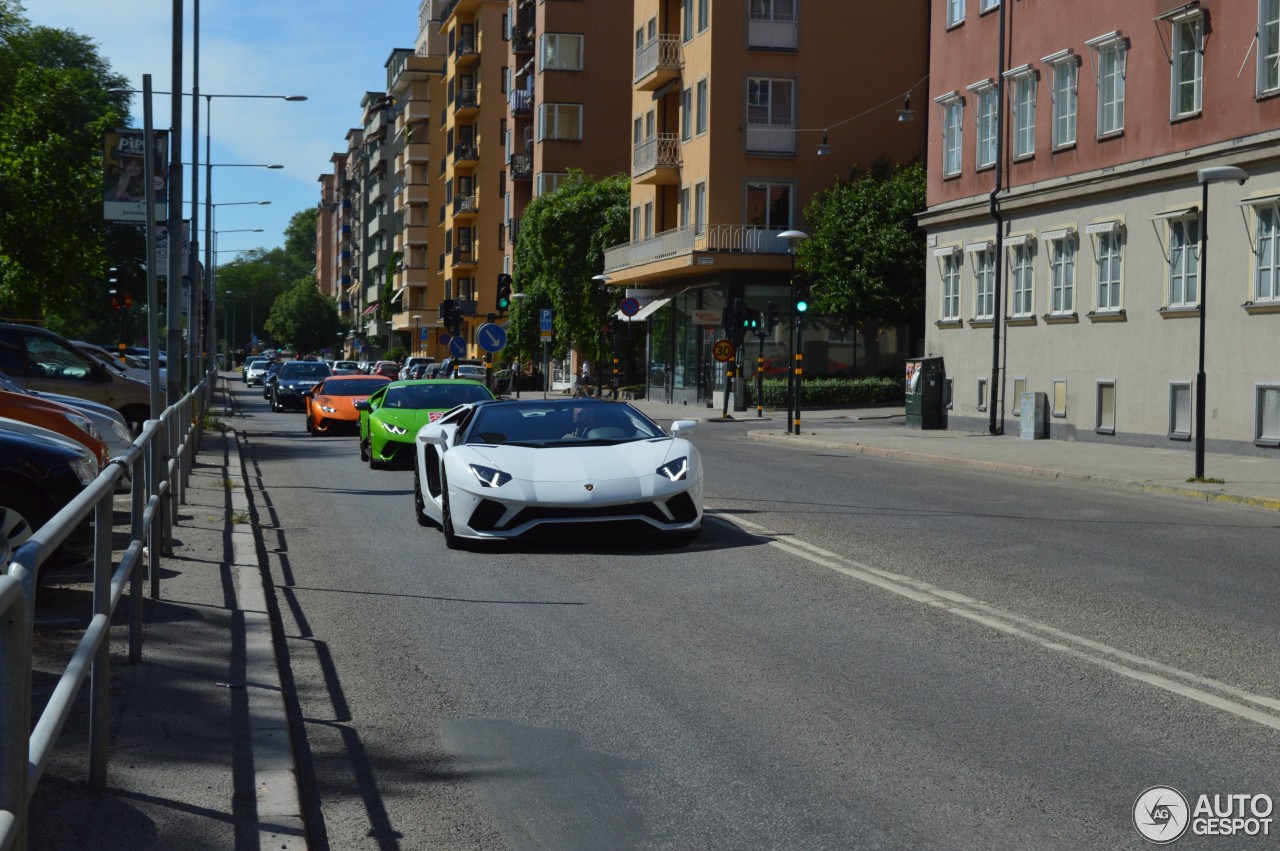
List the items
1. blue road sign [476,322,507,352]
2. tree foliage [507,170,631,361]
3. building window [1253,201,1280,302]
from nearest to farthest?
building window [1253,201,1280,302] < blue road sign [476,322,507,352] < tree foliage [507,170,631,361]

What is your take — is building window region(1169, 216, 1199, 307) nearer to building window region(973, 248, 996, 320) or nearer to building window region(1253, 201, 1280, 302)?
building window region(1253, 201, 1280, 302)

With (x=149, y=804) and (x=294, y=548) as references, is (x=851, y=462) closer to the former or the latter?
(x=294, y=548)

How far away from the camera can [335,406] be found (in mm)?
32781

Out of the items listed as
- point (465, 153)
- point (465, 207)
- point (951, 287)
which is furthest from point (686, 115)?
point (465, 207)

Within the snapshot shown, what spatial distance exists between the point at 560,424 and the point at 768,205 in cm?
4008

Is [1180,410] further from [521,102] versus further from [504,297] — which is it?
[521,102]

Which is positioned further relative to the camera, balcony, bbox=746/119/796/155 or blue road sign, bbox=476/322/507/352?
balcony, bbox=746/119/796/155

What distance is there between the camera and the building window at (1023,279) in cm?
3422

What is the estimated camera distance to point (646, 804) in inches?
213

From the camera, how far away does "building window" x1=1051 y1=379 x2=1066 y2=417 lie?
1272 inches

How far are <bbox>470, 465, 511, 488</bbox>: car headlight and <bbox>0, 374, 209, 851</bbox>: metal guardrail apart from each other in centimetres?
312

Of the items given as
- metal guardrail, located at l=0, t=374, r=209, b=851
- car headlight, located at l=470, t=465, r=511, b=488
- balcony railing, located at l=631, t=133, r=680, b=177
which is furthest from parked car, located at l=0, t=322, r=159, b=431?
balcony railing, located at l=631, t=133, r=680, b=177

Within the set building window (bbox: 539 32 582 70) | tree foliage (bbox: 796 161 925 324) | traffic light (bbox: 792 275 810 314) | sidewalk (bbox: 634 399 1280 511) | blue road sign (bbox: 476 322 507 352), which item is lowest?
sidewalk (bbox: 634 399 1280 511)

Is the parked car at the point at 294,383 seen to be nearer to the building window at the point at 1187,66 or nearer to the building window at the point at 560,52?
the building window at the point at 1187,66
